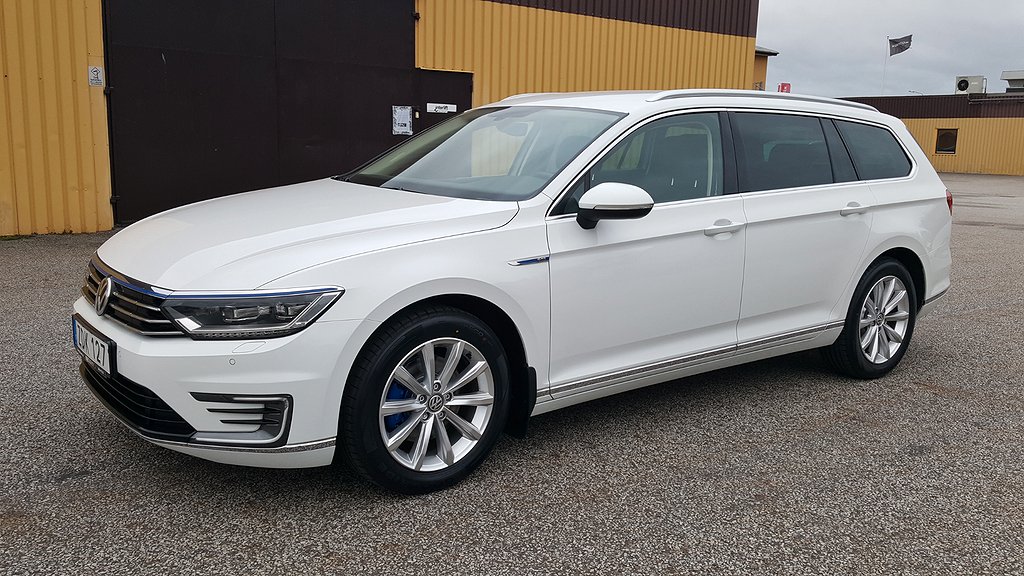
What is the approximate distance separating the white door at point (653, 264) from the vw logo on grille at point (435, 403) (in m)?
0.55

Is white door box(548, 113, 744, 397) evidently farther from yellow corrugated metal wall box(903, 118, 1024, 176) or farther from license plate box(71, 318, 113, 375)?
yellow corrugated metal wall box(903, 118, 1024, 176)

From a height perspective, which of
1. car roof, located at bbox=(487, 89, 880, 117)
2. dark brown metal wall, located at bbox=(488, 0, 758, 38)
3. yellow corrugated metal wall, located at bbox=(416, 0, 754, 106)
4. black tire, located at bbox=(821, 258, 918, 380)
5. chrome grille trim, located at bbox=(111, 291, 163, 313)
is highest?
dark brown metal wall, located at bbox=(488, 0, 758, 38)

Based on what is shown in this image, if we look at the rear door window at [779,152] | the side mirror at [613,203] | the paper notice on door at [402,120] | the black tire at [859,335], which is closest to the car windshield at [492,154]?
the side mirror at [613,203]

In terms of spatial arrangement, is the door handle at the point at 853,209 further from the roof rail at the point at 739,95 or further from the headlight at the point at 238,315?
the headlight at the point at 238,315

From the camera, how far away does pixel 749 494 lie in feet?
11.5

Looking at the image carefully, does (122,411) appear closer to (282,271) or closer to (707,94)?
(282,271)

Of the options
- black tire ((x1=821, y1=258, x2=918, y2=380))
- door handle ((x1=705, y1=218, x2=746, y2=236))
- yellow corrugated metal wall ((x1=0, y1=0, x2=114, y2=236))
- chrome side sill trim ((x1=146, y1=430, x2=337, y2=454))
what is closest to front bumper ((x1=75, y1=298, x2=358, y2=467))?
chrome side sill trim ((x1=146, y1=430, x2=337, y2=454))

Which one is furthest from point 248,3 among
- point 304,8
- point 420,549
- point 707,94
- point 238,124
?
point 420,549

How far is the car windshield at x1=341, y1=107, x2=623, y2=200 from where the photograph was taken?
3914 millimetres

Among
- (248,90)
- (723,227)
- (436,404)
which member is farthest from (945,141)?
(436,404)

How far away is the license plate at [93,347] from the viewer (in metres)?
3.18

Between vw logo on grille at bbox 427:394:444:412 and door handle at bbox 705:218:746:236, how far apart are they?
5.23ft

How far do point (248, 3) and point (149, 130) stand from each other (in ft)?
6.93

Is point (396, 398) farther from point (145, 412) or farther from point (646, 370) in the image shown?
point (646, 370)
